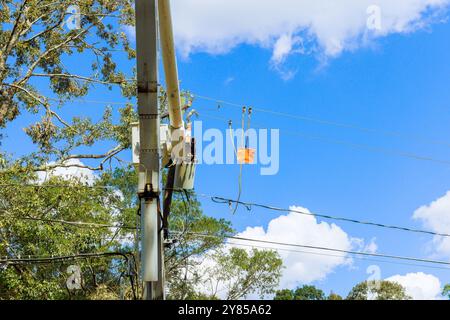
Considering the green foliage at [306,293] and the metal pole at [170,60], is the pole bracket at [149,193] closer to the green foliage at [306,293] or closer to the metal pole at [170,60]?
the metal pole at [170,60]

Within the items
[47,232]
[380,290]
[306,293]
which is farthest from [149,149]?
[306,293]

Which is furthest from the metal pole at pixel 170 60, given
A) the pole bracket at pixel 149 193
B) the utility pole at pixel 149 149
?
the pole bracket at pixel 149 193

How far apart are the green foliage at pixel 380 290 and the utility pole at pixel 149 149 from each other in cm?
2420

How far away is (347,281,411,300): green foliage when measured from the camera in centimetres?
3020

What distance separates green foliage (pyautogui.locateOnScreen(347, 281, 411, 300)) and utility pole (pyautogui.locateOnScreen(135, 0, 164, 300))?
24198 millimetres

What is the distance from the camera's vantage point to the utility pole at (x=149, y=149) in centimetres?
719

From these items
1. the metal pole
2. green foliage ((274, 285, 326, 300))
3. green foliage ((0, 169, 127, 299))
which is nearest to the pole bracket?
the metal pole

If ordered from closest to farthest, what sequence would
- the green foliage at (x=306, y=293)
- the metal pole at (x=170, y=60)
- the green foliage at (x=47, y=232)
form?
the metal pole at (x=170, y=60) < the green foliage at (x=47, y=232) < the green foliage at (x=306, y=293)

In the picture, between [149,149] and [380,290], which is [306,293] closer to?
[380,290]

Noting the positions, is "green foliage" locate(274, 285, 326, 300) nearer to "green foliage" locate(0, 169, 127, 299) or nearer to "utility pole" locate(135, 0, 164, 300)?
"green foliage" locate(0, 169, 127, 299)

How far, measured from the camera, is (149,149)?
25.0 ft

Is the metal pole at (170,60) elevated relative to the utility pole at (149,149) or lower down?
elevated
